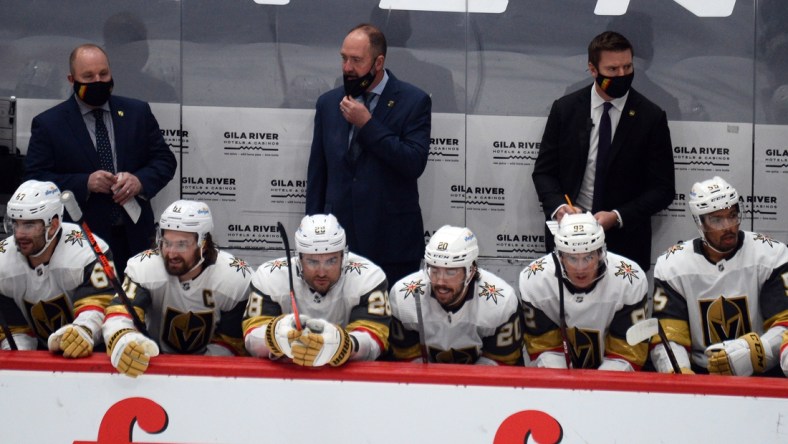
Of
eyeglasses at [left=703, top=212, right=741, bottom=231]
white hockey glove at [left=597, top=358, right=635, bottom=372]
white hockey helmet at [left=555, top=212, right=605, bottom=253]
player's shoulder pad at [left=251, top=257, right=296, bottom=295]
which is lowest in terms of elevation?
white hockey glove at [left=597, top=358, right=635, bottom=372]

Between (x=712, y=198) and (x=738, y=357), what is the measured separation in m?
0.82

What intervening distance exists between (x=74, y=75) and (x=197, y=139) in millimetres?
1029

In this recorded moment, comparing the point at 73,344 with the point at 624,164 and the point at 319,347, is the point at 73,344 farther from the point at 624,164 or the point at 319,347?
the point at 624,164

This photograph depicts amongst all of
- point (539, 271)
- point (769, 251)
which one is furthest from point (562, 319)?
point (769, 251)

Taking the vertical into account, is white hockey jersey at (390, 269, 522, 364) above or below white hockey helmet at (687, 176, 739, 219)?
below

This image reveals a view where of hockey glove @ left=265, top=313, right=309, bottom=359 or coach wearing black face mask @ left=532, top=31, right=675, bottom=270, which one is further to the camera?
coach wearing black face mask @ left=532, top=31, right=675, bottom=270

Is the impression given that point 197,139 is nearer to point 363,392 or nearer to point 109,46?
point 109,46

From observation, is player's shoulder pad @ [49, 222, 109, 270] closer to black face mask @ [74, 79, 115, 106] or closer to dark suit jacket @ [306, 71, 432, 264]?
black face mask @ [74, 79, 115, 106]

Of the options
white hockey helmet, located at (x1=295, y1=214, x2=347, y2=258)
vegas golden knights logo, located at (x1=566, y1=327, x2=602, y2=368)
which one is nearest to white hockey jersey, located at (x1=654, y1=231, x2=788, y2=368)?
vegas golden knights logo, located at (x1=566, y1=327, x2=602, y2=368)

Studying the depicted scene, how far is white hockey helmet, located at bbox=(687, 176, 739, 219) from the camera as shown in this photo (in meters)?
5.26

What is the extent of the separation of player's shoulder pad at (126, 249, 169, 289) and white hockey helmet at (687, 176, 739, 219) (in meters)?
2.54

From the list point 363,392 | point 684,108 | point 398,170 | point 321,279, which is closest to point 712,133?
point 684,108

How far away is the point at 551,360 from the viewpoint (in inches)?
202

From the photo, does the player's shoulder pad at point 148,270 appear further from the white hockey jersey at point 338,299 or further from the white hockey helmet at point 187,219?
the white hockey jersey at point 338,299
